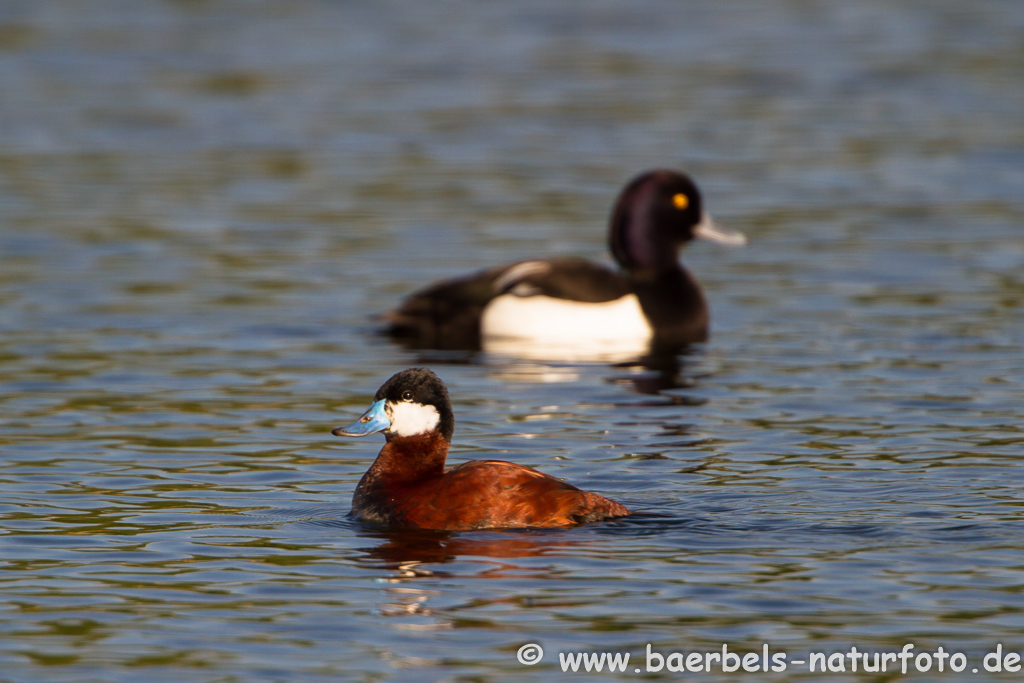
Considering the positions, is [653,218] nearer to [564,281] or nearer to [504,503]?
[564,281]

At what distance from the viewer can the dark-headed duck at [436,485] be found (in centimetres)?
782

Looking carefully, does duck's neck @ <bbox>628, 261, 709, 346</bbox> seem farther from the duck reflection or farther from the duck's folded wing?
the duck reflection

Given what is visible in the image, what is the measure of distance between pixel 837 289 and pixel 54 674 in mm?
9661

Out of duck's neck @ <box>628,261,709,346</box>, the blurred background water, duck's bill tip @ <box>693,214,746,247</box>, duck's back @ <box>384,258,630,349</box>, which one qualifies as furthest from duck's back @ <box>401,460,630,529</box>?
duck's bill tip @ <box>693,214,746,247</box>

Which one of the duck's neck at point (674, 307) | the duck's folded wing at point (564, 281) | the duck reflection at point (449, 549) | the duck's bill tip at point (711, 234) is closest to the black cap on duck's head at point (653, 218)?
the duck's bill tip at point (711, 234)

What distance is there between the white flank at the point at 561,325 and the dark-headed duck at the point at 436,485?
17.0 ft

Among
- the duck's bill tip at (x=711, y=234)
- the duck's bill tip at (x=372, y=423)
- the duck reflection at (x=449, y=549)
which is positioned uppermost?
the duck's bill tip at (x=711, y=234)

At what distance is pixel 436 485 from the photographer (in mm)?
8008

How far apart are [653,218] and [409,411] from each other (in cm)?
658

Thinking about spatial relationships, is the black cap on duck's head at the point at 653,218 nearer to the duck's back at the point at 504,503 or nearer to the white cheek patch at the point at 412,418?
the white cheek patch at the point at 412,418

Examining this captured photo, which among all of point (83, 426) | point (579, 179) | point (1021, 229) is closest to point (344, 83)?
point (579, 179)

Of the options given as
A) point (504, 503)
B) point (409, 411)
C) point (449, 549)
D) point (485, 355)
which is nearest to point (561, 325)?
point (485, 355)

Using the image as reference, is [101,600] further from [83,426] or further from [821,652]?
[83,426]

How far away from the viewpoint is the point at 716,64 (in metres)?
26.3
